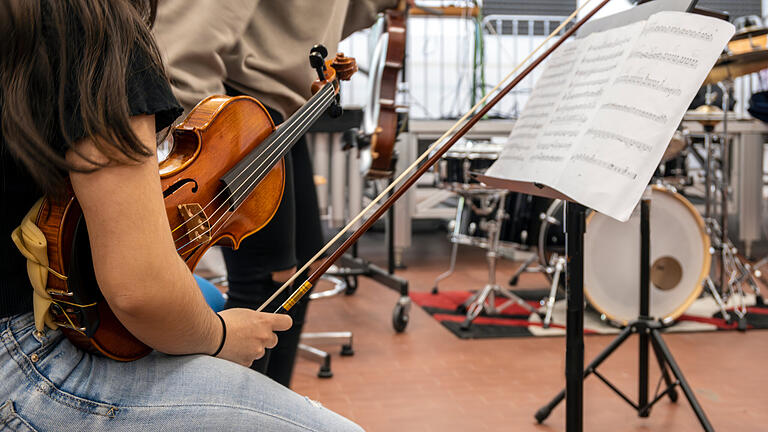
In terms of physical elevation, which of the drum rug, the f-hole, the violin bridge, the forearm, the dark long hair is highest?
the dark long hair

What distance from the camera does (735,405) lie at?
2369 mm

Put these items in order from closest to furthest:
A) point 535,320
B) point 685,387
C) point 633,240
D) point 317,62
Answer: point 317,62 < point 685,387 < point 633,240 < point 535,320

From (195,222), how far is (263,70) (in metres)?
0.59

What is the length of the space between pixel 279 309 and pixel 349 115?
2.48 meters

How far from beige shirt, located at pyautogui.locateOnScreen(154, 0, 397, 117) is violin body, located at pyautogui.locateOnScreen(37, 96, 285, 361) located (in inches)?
8.9

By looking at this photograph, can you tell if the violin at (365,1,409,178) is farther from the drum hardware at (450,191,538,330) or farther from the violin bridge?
the violin bridge

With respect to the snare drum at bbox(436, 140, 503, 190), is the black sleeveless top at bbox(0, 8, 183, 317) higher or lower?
higher

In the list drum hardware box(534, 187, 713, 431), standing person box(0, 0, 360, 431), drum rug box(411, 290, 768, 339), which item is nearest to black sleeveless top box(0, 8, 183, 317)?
standing person box(0, 0, 360, 431)

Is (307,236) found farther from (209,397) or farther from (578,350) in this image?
(209,397)

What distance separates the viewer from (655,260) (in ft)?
11.1

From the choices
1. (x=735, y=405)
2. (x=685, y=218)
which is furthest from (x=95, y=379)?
(x=685, y=218)

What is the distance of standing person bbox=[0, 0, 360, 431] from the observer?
759 mm

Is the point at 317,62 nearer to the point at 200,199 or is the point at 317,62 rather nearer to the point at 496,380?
the point at 200,199

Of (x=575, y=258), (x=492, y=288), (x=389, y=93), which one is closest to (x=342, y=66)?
(x=575, y=258)
